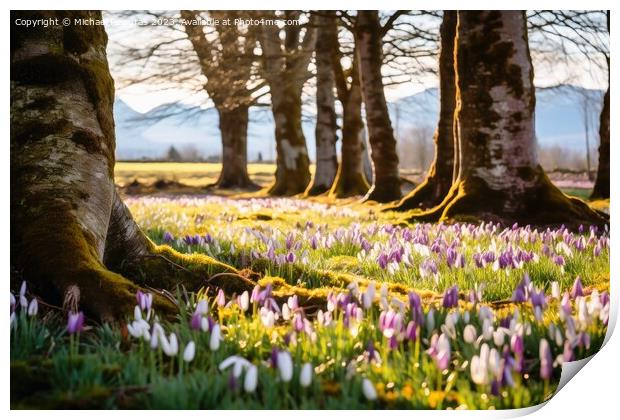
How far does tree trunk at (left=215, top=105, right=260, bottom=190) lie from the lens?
858 inches

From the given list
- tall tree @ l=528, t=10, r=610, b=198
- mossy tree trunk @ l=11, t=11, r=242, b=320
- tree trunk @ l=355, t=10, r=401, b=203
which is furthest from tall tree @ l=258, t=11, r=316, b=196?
mossy tree trunk @ l=11, t=11, r=242, b=320

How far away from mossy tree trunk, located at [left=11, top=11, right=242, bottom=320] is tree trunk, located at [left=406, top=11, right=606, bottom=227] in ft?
12.8

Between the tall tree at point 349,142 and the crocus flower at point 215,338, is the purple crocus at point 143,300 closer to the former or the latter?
the crocus flower at point 215,338

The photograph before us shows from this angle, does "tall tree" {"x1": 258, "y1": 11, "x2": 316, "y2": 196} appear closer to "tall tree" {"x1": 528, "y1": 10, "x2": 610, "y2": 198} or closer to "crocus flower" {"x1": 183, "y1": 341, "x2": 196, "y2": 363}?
"tall tree" {"x1": 528, "y1": 10, "x2": 610, "y2": 198}

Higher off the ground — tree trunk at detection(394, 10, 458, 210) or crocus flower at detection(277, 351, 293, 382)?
tree trunk at detection(394, 10, 458, 210)

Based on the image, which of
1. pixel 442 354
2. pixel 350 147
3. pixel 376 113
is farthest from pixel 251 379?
pixel 350 147

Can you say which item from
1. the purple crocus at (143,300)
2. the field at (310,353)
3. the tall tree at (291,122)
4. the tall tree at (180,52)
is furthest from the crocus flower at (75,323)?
the tall tree at (291,122)

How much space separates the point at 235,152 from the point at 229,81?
10.2 metres

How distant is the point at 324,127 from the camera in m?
18.8

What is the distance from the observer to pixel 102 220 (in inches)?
Answer: 148

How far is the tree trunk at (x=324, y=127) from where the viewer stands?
57.0 feet

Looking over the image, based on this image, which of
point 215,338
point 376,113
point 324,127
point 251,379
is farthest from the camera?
point 324,127

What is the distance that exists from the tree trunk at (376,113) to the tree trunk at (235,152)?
9.14 m

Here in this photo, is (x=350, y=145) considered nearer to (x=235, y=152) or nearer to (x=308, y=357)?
(x=235, y=152)
